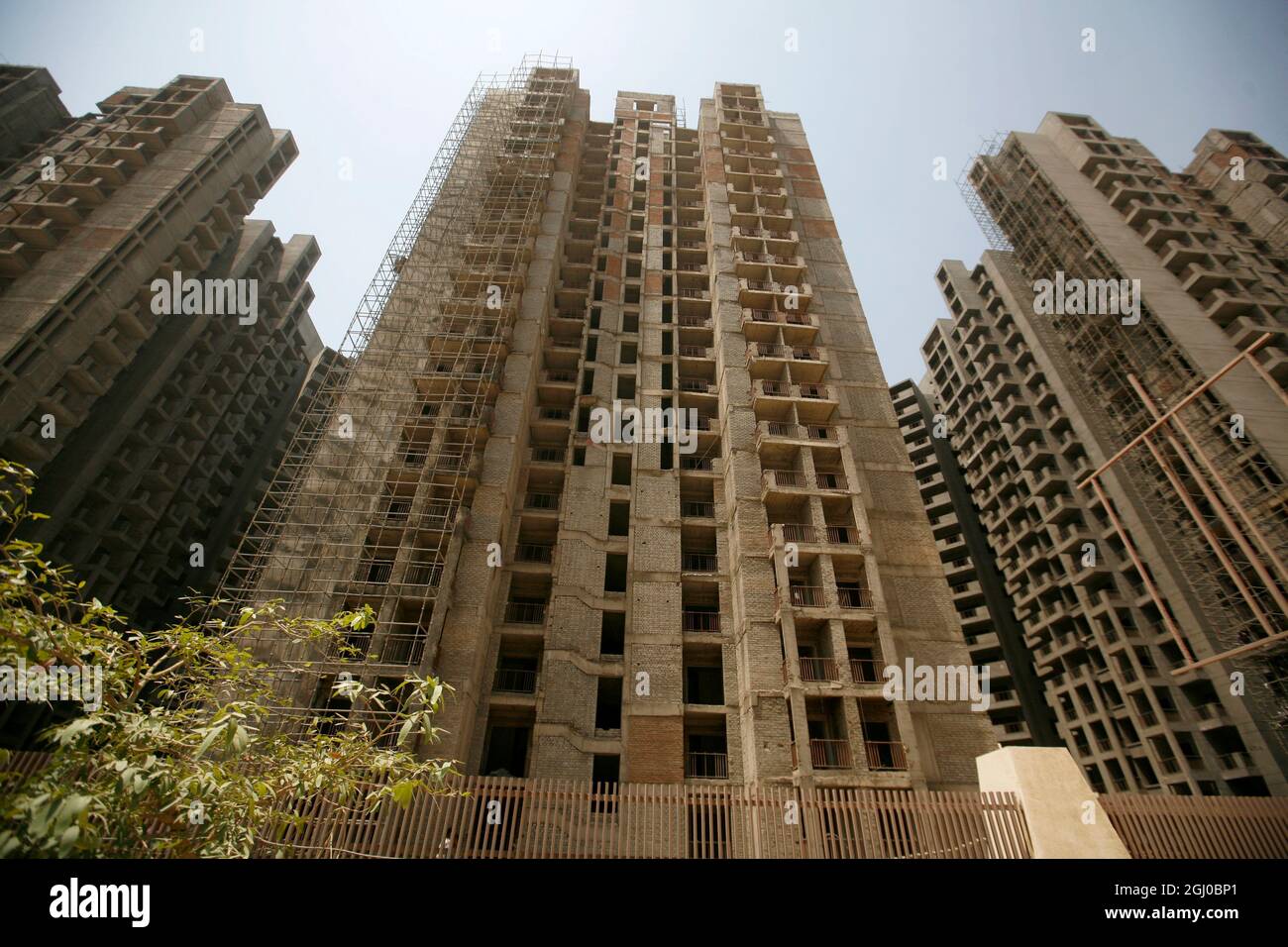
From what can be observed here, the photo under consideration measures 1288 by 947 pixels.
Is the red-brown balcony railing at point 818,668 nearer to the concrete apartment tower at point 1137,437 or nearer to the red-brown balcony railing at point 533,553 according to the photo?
the red-brown balcony railing at point 533,553

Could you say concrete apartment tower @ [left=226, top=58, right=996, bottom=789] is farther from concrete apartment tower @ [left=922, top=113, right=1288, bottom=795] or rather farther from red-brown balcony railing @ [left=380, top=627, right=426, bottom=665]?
concrete apartment tower @ [left=922, top=113, right=1288, bottom=795]

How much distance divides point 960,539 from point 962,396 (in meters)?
16.2

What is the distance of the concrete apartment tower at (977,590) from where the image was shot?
1738 inches

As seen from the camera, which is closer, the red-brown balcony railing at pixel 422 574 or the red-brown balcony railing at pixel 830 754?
the red-brown balcony railing at pixel 830 754

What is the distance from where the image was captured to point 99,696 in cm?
714

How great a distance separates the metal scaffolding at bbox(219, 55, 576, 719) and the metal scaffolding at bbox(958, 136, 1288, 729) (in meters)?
23.6

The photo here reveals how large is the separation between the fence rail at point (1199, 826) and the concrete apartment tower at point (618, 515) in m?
7.37

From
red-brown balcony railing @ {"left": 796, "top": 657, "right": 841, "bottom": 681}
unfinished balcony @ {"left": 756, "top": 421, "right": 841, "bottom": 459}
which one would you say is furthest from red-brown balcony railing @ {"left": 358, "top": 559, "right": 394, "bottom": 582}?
unfinished balcony @ {"left": 756, "top": 421, "right": 841, "bottom": 459}

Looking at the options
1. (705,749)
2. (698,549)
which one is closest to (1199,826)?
(705,749)

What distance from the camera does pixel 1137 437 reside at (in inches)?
1024

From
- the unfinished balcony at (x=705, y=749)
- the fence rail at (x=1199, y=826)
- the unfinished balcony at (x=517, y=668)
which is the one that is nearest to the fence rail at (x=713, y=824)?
the fence rail at (x=1199, y=826)

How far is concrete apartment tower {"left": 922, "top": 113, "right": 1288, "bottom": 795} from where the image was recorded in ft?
99.6
